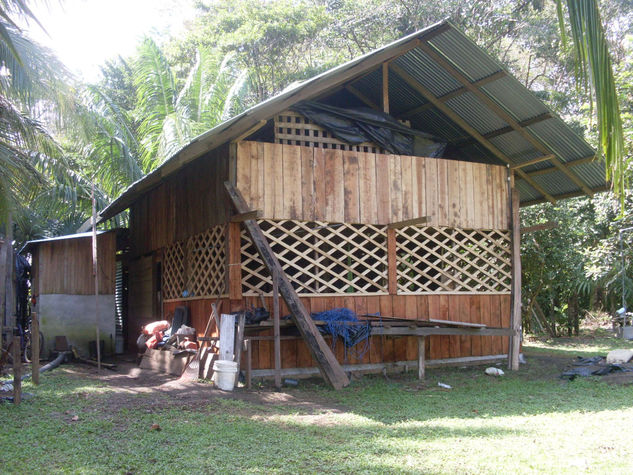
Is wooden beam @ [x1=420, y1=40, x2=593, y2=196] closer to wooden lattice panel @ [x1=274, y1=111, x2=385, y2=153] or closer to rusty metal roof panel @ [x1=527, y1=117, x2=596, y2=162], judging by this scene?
rusty metal roof panel @ [x1=527, y1=117, x2=596, y2=162]

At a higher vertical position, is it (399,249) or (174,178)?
(174,178)

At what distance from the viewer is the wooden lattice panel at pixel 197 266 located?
910 cm

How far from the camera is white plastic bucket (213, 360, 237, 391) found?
25.2 ft

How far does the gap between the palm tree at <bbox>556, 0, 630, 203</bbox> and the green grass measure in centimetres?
300

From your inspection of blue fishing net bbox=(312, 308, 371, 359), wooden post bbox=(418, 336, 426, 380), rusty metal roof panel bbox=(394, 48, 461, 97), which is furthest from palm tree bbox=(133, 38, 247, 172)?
wooden post bbox=(418, 336, 426, 380)

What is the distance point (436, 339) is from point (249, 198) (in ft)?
12.5

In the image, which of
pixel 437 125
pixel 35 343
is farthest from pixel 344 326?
pixel 437 125

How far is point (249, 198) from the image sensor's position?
28.6ft

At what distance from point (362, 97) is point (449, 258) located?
10.4 feet

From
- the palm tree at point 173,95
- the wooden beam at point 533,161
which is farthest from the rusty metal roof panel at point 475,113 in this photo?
the palm tree at point 173,95

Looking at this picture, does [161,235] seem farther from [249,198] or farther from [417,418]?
[417,418]

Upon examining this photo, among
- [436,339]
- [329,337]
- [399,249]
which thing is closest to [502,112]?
[399,249]

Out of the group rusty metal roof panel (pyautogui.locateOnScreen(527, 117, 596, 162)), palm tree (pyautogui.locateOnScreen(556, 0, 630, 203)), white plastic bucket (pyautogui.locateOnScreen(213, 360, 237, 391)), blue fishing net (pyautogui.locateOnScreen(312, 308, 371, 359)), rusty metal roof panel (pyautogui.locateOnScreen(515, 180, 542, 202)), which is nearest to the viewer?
palm tree (pyautogui.locateOnScreen(556, 0, 630, 203))

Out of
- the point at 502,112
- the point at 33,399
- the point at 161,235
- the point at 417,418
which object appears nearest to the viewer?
the point at 417,418
